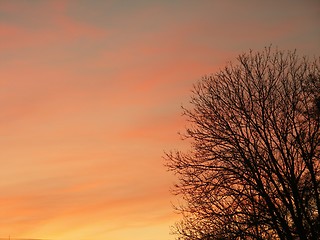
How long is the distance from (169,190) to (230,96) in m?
5.66

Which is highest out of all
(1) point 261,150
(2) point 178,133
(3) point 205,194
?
(2) point 178,133

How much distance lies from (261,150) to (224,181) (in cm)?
258

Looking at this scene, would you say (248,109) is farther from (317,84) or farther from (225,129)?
(317,84)

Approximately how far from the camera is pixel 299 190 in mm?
19172

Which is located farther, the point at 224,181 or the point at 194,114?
the point at 194,114

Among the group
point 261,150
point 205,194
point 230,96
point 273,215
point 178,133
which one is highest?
point 230,96

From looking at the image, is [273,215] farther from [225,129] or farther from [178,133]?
[178,133]

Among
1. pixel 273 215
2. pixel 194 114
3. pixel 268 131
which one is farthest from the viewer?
pixel 194 114

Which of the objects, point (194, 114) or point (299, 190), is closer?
point (299, 190)

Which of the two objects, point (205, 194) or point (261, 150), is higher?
point (261, 150)

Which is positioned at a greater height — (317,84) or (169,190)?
(317,84)

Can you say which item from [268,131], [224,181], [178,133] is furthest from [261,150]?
[178,133]

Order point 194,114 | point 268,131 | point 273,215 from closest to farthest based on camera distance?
point 273,215, point 268,131, point 194,114

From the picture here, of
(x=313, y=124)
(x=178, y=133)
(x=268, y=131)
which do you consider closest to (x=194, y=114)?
(x=178, y=133)
